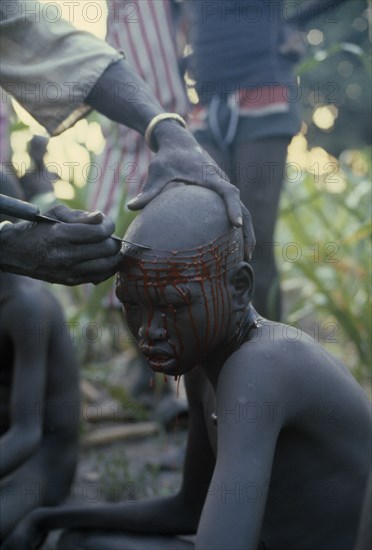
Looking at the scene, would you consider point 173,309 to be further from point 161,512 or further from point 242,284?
point 161,512

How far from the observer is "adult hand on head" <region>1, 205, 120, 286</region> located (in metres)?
1.74

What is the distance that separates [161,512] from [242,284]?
753 mm

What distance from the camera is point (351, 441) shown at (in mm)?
1906

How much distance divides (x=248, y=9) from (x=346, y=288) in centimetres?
137

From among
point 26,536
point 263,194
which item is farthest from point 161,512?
point 263,194

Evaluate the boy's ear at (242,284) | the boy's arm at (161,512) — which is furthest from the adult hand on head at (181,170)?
the boy's arm at (161,512)

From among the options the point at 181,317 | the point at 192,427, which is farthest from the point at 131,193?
the point at 181,317

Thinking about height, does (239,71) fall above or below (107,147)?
above

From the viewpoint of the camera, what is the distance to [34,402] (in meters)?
2.62

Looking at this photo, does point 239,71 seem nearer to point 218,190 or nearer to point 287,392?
point 218,190

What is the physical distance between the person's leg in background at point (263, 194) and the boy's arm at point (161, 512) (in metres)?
1.28

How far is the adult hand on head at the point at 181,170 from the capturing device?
1.89 metres

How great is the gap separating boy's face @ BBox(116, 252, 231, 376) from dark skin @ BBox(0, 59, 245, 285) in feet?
0.24

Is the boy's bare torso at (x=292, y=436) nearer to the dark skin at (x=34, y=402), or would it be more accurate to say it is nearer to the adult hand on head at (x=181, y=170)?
the adult hand on head at (x=181, y=170)
